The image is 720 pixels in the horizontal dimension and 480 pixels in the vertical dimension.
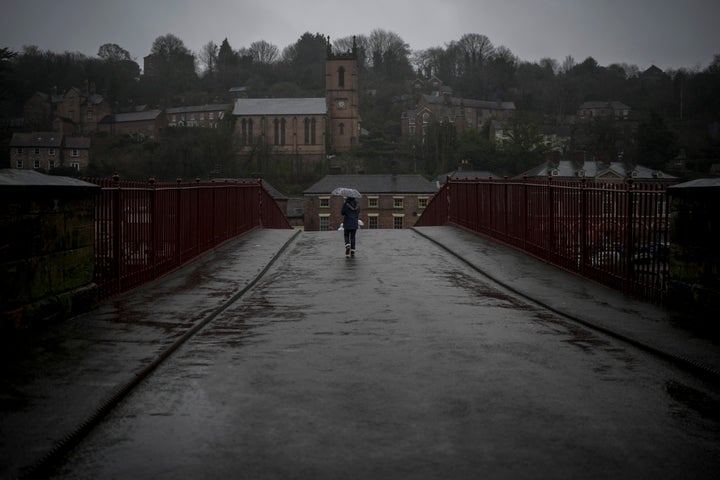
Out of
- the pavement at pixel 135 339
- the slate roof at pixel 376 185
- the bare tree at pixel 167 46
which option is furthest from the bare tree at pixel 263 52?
the pavement at pixel 135 339

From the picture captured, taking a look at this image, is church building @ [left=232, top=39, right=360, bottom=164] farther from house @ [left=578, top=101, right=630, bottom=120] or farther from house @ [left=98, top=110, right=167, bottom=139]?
house @ [left=578, top=101, right=630, bottom=120]

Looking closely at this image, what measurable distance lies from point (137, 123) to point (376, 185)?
2945 inches

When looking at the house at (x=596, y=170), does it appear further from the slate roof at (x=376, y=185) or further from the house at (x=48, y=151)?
the house at (x=48, y=151)

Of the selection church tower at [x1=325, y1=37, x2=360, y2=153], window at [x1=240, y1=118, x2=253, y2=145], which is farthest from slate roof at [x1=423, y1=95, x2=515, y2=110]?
window at [x1=240, y1=118, x2=253, y2=145]

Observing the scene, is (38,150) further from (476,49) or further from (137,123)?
(476,49)

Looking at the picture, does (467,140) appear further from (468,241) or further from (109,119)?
(468,241)

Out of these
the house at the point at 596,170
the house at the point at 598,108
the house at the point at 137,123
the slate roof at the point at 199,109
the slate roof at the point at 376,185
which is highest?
the slate roof at the point at 199,109

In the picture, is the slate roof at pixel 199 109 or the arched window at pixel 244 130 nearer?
the arched window at pixel 244 130

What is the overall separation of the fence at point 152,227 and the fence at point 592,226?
6893mm

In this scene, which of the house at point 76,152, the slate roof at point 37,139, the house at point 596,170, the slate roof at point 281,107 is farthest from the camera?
the slate roof at point 281,107

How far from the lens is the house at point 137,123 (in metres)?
129

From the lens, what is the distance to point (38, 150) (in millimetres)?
107625

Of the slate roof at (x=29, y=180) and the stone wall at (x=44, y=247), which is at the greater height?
the slate roof at (x=29, y=180)

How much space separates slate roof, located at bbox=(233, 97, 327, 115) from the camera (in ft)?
389
